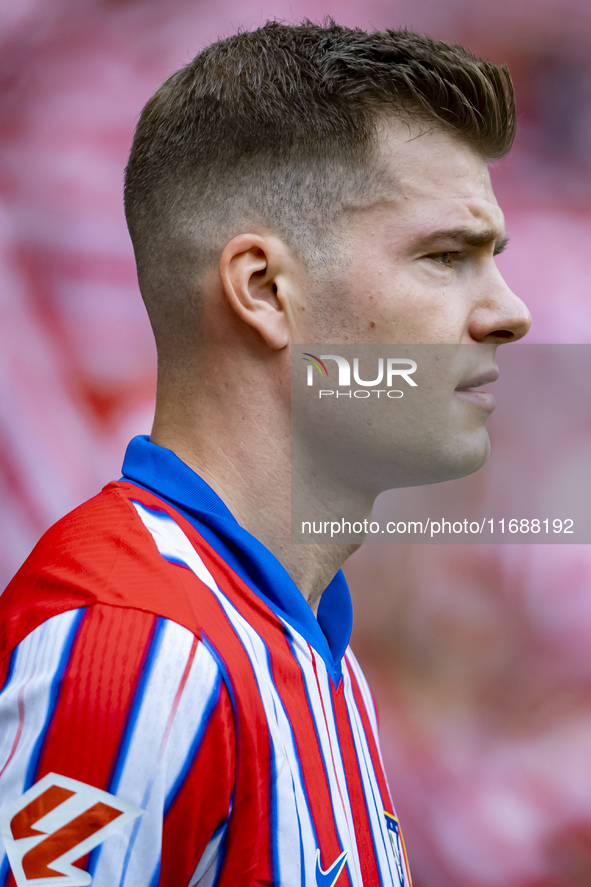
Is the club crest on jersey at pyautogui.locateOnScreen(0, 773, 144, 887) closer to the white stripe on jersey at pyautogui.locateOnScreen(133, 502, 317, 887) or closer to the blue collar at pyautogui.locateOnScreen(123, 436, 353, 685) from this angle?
the white stripe on jersey at pyautogui.locateOnScreen(133, 502, 317, 887)

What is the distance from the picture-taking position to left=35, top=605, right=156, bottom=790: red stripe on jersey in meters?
0.58

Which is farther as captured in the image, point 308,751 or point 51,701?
point 308,751

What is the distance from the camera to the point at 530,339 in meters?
1.64

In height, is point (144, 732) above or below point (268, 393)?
below

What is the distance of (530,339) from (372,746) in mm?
947

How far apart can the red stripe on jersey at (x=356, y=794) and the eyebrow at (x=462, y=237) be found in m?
0.55

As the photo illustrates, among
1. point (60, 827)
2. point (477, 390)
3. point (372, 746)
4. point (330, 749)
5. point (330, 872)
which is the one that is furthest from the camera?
point (372, 746)

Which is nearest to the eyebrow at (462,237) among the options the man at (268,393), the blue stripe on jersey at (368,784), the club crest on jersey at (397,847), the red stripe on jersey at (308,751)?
the man at (268,393)

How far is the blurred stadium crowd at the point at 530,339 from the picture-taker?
1.52m

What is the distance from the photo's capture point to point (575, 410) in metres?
1.64

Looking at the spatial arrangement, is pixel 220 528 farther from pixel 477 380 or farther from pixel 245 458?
pixel 477 380

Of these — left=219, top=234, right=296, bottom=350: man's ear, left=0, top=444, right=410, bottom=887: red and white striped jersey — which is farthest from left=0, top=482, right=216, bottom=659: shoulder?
left=219, top=234, right=296, bottom=350: man's ear

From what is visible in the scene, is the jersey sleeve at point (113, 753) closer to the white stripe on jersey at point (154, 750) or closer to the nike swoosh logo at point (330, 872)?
the white stripe on jersey at point (154, 750)

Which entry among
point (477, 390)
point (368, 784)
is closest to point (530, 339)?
point (477, 390)
